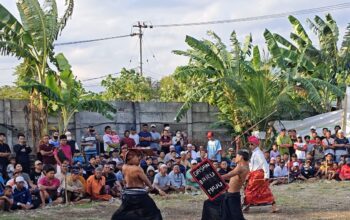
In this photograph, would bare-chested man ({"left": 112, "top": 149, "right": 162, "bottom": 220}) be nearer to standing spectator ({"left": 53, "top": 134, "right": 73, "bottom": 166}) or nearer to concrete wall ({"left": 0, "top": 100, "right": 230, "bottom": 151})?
standing spectator ({"left": 53, "top": 134, "right": 73, "bottom": 166})

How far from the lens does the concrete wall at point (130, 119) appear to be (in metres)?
17.5

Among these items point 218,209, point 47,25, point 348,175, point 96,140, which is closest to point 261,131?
point 348,175

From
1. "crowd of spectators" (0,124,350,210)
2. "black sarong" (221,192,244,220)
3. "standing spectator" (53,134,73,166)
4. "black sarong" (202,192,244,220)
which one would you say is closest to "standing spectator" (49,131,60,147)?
"crowd of spectators" (0,124,350,210)

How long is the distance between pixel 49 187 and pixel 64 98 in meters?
3.57

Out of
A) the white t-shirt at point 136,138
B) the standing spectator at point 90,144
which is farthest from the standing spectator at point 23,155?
the white t-shirt at point 136,138

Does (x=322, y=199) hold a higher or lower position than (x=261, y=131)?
lower

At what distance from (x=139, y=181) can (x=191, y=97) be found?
39.8 ft

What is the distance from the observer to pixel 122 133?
65.2 feet

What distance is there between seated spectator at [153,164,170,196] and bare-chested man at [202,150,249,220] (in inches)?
227

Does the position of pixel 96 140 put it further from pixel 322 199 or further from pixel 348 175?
pixel 348 175

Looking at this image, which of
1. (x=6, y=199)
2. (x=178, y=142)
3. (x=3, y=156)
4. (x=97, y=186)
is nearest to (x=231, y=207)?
(x=6, y=199)

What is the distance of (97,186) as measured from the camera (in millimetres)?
14906

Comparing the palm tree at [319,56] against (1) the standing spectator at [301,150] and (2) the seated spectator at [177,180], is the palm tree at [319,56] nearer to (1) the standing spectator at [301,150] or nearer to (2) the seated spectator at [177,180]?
(1) the standing spectator at [301,150]

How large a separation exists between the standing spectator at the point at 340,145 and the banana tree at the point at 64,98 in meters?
6.94
